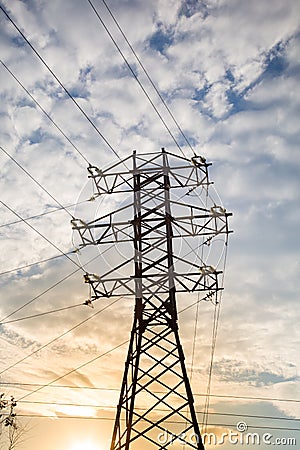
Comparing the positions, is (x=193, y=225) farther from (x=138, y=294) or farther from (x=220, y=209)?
(x=138, y=294)

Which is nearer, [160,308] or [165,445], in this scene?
[165,445]

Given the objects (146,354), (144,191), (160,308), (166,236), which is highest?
(144,191)

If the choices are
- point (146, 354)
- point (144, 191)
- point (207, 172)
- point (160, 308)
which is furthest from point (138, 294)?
point (207, 172)

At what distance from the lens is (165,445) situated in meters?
15.5

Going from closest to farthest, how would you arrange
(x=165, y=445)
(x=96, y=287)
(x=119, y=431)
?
(x=165, y=445) < (x=119, y=431) < (x=96, y=287)

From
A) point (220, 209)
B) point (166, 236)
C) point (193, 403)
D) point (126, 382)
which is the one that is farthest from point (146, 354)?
point (220, 209)

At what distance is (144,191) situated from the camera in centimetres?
1900

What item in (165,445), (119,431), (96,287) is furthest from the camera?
(96,287)

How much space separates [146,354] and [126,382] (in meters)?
1.15

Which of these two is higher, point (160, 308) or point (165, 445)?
point (160, 308)

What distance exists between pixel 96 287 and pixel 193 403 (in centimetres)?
519

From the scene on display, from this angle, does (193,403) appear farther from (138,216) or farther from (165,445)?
(138,216)

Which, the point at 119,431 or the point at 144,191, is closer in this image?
the point at 119,431

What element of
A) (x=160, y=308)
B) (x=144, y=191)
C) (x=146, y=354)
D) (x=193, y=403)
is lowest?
(x=193, y=403)
